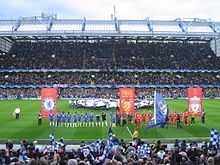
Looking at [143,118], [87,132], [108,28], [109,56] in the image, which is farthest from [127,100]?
[109,56]

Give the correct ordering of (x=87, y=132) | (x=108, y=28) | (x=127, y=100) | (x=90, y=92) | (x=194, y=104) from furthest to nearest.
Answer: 1. (x=108, y=28)
2. (x=90, y=92)
3. (x=127, y=100)
4. (x=194, y=104)
5. (x=87, y=132)

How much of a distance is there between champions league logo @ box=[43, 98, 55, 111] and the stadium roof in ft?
176

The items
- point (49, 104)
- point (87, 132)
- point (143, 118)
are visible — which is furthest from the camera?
point (143, 118)

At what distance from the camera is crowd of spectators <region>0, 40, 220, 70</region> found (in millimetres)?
98812

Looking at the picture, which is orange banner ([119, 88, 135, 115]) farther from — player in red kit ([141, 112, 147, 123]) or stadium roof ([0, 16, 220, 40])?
stadium roof ([0, 16, 220, 40])

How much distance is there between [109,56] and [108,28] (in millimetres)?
12421

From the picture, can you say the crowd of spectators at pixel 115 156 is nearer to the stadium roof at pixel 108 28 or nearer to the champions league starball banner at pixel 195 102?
the champions league starball banner at pixel 195 102

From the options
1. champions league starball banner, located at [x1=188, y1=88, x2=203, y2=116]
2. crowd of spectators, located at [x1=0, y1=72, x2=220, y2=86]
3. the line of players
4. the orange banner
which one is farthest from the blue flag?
crowd of spectators, located at [x1=0, y1=72, x2=220, y2=86]

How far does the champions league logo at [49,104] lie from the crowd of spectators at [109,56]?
6233 cm

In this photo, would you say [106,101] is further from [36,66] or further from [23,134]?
[36,66]

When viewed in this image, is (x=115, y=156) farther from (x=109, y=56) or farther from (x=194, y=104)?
(x=109, y=56)

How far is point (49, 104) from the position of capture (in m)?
35.3

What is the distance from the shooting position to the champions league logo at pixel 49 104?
35219mm

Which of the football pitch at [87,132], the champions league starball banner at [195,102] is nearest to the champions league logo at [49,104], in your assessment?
the football pitch at [87,132]
